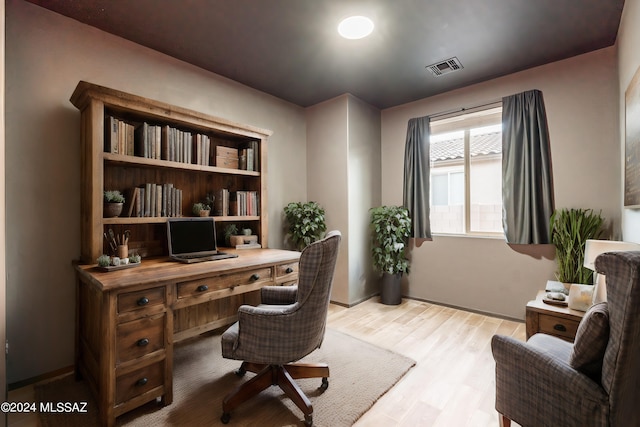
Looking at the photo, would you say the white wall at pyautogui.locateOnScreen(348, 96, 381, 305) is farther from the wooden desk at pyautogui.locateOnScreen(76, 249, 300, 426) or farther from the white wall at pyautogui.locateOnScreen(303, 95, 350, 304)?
the wooden desk at pyautogui.locateOnScreen(76, 249, 300, 426)

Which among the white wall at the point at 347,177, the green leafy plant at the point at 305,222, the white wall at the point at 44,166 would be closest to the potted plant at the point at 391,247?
the white wall at the point at 347,177

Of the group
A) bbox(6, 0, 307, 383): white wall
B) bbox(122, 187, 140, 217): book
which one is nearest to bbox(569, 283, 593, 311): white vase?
bbox(122, 187, 140, 217): book

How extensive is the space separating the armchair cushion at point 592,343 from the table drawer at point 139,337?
2.05m

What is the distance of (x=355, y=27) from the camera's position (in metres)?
2.24

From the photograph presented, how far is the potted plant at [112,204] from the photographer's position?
6.79ft

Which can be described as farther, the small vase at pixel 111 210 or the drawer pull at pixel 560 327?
the small vase at pixel 111 210

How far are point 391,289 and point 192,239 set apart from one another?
8.03 feet

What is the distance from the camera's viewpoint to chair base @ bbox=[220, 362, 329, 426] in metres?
1.62

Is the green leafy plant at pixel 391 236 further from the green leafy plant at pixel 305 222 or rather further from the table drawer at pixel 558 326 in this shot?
the table drawer at pixel 558 326

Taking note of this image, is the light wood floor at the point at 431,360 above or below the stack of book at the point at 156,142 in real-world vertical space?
below

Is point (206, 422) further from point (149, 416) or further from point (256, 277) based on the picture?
point (256, 277)

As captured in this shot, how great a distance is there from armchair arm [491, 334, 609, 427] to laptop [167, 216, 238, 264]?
190 centimetres

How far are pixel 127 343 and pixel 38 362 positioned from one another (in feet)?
3.46

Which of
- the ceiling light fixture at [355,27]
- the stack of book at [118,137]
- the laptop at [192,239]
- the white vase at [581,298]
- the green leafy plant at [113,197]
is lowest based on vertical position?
the white vase at [581,298]
